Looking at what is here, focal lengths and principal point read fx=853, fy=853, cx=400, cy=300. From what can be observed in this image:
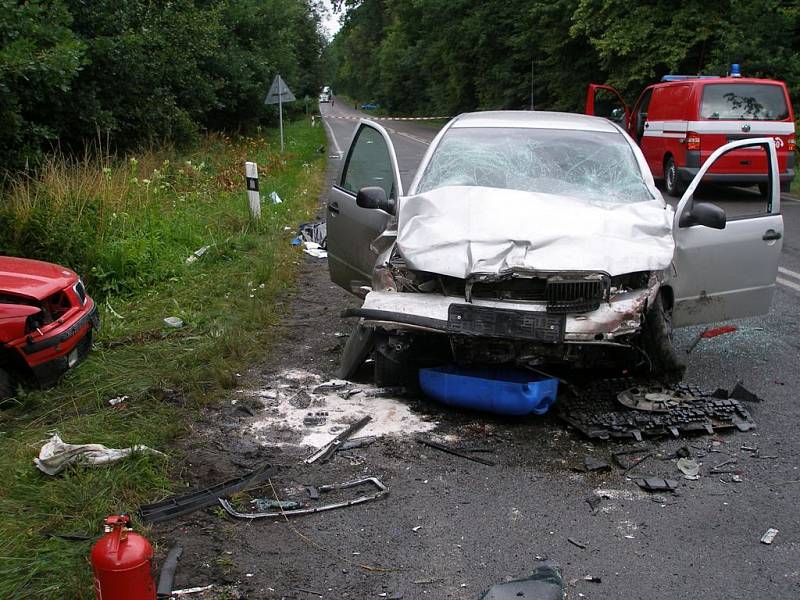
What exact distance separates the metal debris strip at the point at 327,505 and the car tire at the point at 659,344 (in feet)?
6.21

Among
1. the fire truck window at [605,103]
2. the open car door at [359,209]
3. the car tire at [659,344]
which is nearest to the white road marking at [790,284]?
the car tire at [659,344]

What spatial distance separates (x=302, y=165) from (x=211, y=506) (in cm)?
1832

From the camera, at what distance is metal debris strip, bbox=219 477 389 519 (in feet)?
13.0

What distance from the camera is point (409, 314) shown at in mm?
4828

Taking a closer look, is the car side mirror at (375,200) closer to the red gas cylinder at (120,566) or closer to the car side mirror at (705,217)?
the car side mirror at (705,217)

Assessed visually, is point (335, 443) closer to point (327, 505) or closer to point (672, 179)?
point (327, 505)

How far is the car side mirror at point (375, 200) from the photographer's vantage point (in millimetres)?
5922

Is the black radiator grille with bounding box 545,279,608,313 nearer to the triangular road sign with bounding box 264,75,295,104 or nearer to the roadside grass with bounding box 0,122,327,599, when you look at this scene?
the roadside grass with bounding box 0,122,327,599

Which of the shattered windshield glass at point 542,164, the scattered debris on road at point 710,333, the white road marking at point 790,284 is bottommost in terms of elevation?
the white road marking at point 790,284

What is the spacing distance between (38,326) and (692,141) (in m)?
11.9

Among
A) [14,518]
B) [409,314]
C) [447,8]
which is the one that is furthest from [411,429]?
[447,8]

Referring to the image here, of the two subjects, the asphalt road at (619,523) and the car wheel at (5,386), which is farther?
the car wheel at (5,386)

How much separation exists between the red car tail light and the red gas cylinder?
43.6ft

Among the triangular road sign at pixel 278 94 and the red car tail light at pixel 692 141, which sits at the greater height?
the triangular road sign at pixel 278 94
